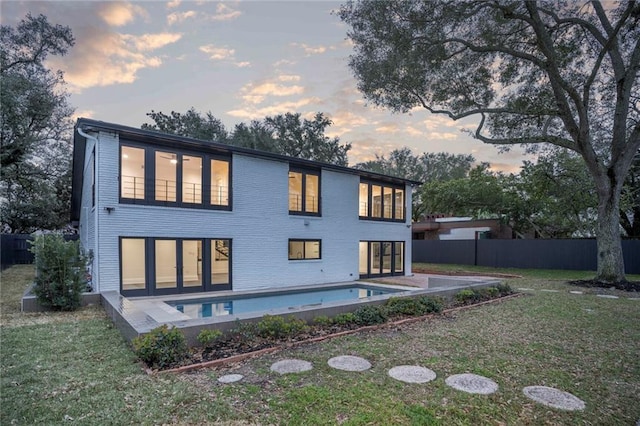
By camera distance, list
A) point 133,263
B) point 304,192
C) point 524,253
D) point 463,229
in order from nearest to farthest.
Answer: point 133,263, point 304,192, point 524,253, point 463,229

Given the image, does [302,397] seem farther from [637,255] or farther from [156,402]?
[637,255]

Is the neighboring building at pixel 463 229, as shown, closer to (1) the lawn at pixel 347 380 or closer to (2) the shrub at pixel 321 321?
(1) the lawn at pixel 347 380

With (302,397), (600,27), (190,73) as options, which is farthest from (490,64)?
(302,397)

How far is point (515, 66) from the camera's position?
500 inches

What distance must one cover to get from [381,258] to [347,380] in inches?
477

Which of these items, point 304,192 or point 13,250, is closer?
point 304,192

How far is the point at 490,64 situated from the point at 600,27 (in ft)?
11.8

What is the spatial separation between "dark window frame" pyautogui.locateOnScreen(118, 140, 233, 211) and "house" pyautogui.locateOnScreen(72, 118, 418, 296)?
27 millimetres

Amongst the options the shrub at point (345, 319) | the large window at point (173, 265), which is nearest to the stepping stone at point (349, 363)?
the shrub at point (345, 319)

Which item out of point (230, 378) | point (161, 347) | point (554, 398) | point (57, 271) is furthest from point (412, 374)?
point (57, 271)

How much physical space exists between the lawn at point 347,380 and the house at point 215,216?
3.34m

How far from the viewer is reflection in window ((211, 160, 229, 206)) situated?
1112 cm

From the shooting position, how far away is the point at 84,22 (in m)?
11.1

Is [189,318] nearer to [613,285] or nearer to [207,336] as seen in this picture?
[207,336]
